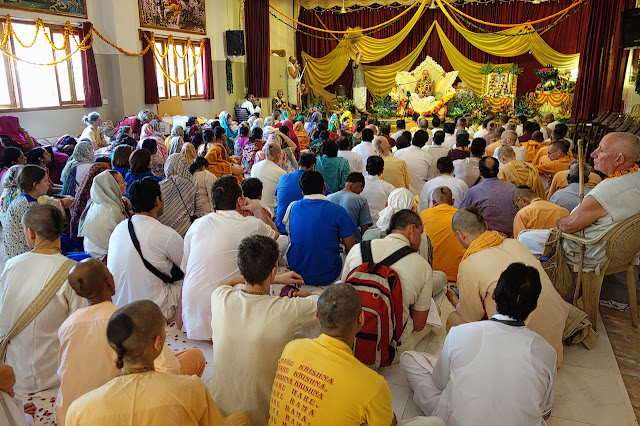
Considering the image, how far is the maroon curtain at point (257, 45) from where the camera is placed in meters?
12.6

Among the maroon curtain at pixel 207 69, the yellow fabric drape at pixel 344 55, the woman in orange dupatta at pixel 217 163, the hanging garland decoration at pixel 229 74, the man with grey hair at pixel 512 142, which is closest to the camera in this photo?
the woman in orange dupatta at pixel 217 163

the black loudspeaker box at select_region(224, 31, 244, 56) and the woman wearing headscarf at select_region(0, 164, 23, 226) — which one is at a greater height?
the black loudspeaker box at select_region(224, 31, 244, 56)

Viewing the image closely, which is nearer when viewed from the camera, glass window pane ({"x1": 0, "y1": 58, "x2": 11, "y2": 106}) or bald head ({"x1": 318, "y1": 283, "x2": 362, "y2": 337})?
bald head ({"x1": 318, "y1": 283, "x2": 362, "y2": 337})

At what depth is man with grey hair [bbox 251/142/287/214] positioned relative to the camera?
15.7 feet

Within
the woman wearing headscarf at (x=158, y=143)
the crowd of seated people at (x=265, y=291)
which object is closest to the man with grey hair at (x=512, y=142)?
the crowd of seated people at (x=265, y=291)

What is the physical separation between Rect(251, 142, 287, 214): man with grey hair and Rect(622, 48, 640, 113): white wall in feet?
24.4

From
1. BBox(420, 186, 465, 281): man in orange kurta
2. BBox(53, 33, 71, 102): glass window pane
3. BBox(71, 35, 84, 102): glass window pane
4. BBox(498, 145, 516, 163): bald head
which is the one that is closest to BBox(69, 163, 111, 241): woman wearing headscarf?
BBox(420, 186, 465, 281): man in orange kurta

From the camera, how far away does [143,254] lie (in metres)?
2.82

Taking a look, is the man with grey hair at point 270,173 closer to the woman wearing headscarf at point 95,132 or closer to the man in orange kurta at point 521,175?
the man in orange kurta at point 521,175

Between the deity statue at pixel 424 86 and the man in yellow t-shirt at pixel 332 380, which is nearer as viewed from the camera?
the man in yellow t-shirt at pixel 332 380

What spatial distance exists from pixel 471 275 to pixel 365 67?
44.0 ft

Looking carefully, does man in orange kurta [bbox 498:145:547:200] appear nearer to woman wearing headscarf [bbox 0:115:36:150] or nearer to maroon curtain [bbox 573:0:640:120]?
woman wearing headscarf [bbox 0:115:36:150]

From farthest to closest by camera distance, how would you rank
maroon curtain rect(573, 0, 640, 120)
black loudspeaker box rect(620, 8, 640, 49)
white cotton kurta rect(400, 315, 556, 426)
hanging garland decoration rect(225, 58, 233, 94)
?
hanging garland decoration rect(225, 58, 233, 94), maroon curtain rect(573, 0, 640, 120), black loudspeaker box rect(620, 8, 640, 49), white cotton kurta rect(400, 315, 556, 426)

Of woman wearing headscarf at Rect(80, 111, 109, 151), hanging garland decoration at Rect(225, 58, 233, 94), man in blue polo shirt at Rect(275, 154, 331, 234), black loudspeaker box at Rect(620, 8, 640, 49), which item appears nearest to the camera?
man in blue polo shirt at Rect(275, 154, 331, 234)
